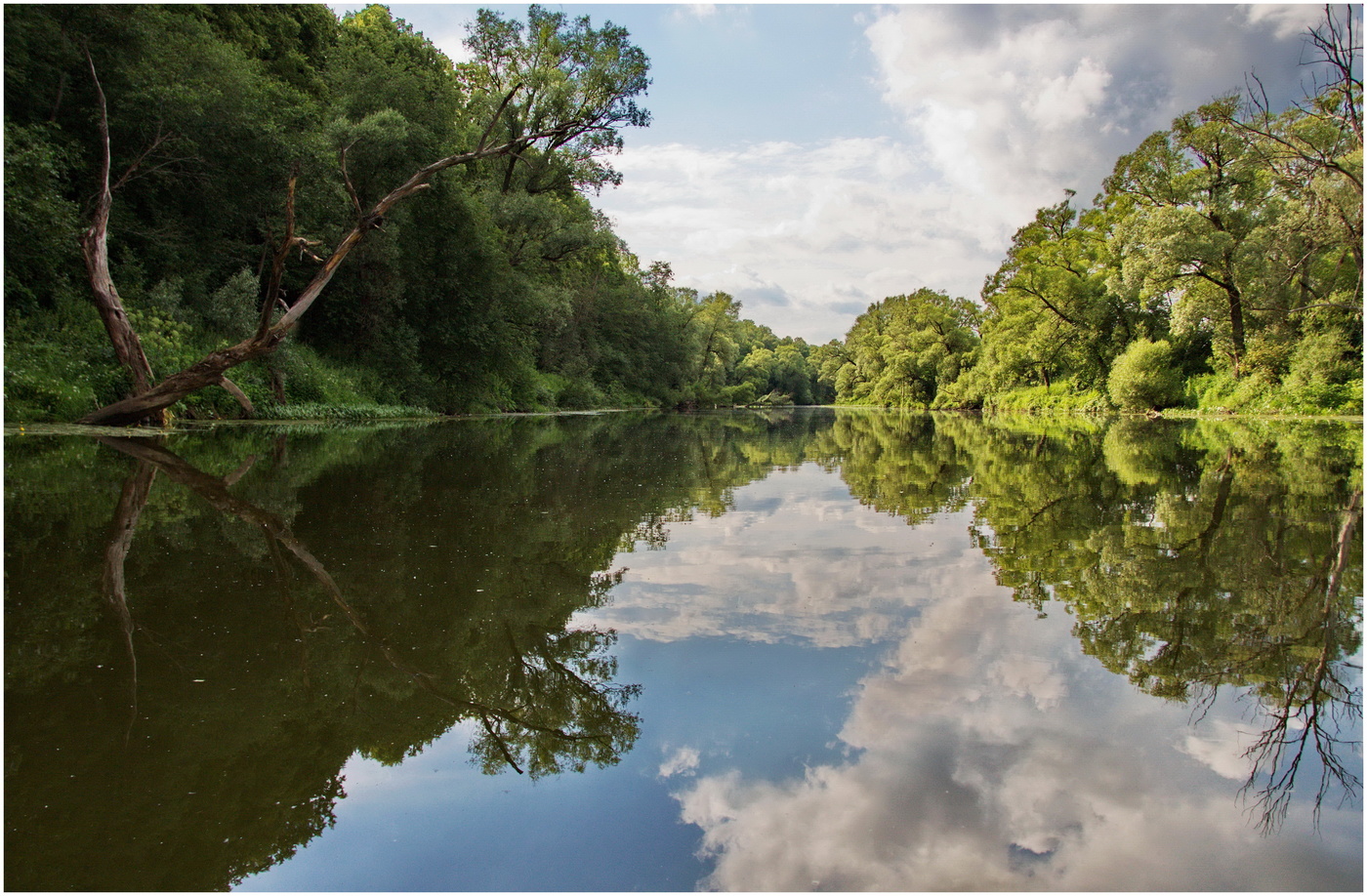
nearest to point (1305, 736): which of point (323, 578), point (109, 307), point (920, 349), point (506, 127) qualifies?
point (323, 578)

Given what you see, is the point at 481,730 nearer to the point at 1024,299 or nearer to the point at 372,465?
the point at 372,465

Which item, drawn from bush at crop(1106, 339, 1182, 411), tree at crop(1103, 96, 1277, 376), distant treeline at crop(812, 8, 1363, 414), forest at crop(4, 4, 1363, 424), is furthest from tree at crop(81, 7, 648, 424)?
bush at crop(1106, 339, 1182, 411)

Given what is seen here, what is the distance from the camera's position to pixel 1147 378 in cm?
3044

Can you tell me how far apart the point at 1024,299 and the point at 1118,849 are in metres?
41.1

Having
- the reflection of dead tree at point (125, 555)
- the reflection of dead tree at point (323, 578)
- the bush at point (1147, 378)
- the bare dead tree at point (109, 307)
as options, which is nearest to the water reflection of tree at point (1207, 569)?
the reflection of dead tree at point (323, 578)

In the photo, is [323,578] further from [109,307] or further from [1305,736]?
[109,307]

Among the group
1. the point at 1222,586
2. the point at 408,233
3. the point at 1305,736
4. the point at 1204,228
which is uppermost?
the point at 1204,228

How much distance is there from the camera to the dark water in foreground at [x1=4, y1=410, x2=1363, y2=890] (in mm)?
2006

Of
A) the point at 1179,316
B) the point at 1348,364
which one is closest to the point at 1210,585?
the point at 1348,364

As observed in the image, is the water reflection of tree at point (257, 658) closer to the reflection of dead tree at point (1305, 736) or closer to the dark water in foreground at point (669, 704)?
the dark water in foreground at point (669, 704)

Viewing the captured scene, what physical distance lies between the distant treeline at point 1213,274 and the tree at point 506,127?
46.6 feet

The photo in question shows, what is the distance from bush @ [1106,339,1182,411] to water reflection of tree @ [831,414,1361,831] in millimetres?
21868

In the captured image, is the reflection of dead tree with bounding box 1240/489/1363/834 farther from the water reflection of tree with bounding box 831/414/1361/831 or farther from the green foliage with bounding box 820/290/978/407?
the green foliage with bounding box 820/290/978/407

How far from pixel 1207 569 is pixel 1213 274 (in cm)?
2868
